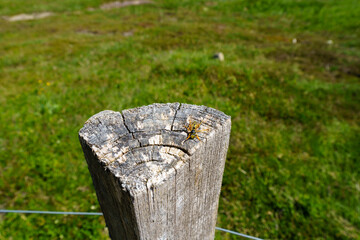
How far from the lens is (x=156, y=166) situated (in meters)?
1.16

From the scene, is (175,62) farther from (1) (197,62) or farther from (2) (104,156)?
(2) (104,156)

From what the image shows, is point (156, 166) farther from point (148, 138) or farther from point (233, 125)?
point (233, 125)

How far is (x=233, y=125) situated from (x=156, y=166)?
14.9 feet

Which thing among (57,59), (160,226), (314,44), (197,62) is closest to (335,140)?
(197,62)

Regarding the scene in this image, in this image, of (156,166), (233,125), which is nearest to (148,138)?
(156,166)

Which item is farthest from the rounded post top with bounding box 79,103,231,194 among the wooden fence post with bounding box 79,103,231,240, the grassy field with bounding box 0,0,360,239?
the grassy field with bounding box 0,0,360,239

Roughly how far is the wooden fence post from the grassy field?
0.93 meters

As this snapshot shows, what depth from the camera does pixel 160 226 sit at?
1282 mm

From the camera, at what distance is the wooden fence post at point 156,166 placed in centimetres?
113

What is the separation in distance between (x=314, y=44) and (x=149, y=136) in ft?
48.1

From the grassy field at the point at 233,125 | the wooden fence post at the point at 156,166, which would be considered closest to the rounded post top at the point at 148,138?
the wooden fence post at the point at 156,166

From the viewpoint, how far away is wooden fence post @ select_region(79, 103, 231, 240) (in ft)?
3.72

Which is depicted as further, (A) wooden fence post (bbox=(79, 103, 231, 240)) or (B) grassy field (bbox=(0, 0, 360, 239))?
(B) grassy field (bbox=(0, 0, 360, 239))

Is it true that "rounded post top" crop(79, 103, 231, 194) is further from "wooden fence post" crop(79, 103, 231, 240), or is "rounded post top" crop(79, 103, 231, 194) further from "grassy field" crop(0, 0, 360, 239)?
"grassy field" crop(0, 0, 360, 239)
